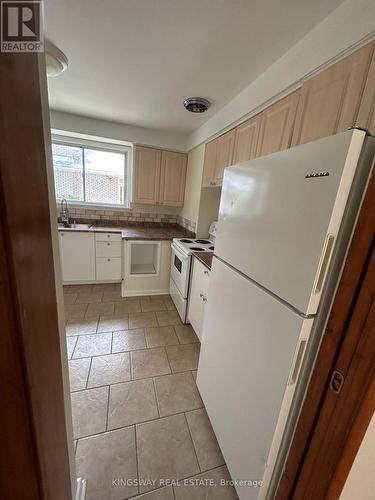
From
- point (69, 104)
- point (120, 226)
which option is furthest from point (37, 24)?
point (120, 226)

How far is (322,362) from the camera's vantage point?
28.3 inches

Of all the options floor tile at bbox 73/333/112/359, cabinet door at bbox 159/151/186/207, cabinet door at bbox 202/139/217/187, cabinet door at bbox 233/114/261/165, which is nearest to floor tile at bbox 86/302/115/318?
floor tile at bbox 73/333/112/359

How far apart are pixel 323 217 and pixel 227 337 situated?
0.83m

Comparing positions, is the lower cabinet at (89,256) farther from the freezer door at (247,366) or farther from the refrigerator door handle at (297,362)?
the refrigerator door handle at (297,362)

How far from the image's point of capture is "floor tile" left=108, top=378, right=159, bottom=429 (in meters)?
1.42

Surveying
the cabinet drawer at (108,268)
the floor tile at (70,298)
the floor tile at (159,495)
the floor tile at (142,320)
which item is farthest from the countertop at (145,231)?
the floor tile at (159,495)

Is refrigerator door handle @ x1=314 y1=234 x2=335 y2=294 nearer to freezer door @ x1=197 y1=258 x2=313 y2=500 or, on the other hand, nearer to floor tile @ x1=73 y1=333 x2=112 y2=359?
freezer door @ x1=197 y1=258 x2=313 y2=500

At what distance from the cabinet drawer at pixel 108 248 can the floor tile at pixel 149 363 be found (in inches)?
67.8

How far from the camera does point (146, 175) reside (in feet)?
10.9

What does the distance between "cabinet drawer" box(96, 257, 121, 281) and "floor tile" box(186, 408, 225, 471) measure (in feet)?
7.86

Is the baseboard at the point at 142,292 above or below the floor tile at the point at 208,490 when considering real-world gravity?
above

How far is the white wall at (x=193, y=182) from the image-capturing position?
9.62ft

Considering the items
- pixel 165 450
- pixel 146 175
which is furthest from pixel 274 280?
pixel 146 175

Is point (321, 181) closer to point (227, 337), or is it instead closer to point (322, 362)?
point (322, 362)
